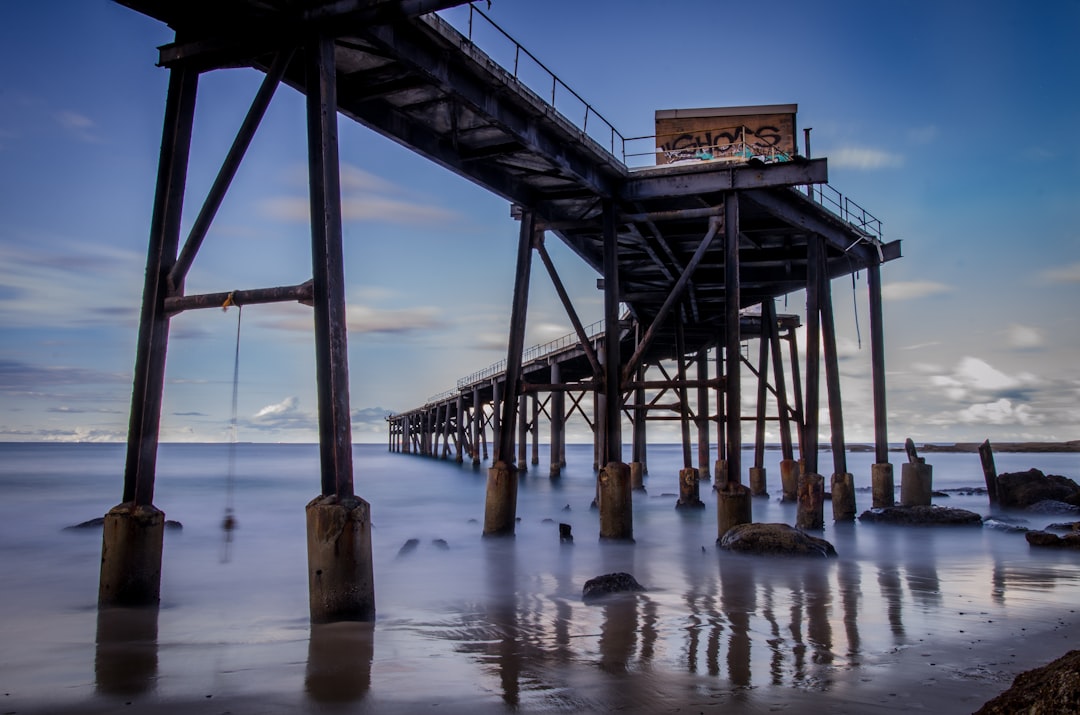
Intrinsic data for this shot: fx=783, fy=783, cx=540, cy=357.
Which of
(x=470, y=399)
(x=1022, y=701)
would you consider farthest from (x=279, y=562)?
(x=470, y=399)

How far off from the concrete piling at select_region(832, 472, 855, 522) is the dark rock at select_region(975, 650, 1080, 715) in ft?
42.6

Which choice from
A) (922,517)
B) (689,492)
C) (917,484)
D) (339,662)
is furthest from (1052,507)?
(339,662)

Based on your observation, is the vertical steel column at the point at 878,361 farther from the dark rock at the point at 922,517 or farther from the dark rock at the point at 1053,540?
the dark rock at the point at 1053,540

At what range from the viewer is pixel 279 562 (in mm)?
11219

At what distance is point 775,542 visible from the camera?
32.5ft

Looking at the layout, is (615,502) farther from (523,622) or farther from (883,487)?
(883,487)

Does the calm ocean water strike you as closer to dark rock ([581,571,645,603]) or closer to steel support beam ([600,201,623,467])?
dark rock ([581,571,645,603])

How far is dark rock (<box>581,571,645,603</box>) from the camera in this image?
24.5 feet

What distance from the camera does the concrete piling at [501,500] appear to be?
11469 mm

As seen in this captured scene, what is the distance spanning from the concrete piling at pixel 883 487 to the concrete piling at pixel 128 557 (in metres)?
13.9

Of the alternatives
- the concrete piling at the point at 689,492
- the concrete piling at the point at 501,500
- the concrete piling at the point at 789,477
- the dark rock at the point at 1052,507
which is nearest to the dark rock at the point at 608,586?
the concrete piling at the point at 501,500

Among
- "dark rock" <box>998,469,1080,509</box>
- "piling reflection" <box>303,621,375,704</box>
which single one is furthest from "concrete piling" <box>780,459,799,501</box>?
"piling reflection" <box>303,621,375,704</box>

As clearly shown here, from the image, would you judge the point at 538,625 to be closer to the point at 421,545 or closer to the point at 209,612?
the point at 209,612

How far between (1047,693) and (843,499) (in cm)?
1347
